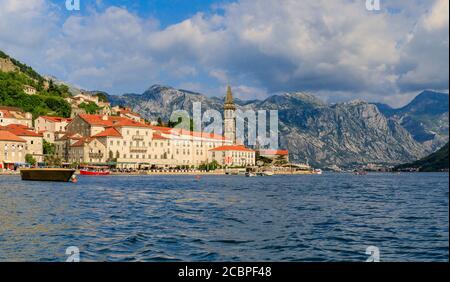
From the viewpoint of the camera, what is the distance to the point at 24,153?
108 meters

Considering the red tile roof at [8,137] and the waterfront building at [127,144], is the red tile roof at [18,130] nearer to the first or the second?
the red tile roof at [8,137]

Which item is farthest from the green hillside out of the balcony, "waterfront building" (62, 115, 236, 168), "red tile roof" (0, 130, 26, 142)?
"red tile roof" (0, 130, 26, 142)

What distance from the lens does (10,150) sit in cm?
10394

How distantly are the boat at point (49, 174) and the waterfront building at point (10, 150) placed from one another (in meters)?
35.0

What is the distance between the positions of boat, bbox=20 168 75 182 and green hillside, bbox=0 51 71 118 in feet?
250

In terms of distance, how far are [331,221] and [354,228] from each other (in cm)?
249

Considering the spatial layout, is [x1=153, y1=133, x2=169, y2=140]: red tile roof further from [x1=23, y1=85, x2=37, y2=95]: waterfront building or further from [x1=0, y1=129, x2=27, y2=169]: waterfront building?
[x1=23, y1=85, x2=37, y2=95]: waterfront building

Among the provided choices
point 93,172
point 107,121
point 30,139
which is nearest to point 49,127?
point 107,121

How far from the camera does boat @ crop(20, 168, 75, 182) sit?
217ft

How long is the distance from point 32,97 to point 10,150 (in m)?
49.0

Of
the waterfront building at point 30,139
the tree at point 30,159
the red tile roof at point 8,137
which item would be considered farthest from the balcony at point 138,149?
the red tile roof at point 8,137

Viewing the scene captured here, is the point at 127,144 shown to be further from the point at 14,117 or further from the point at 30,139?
the point at 14,117
